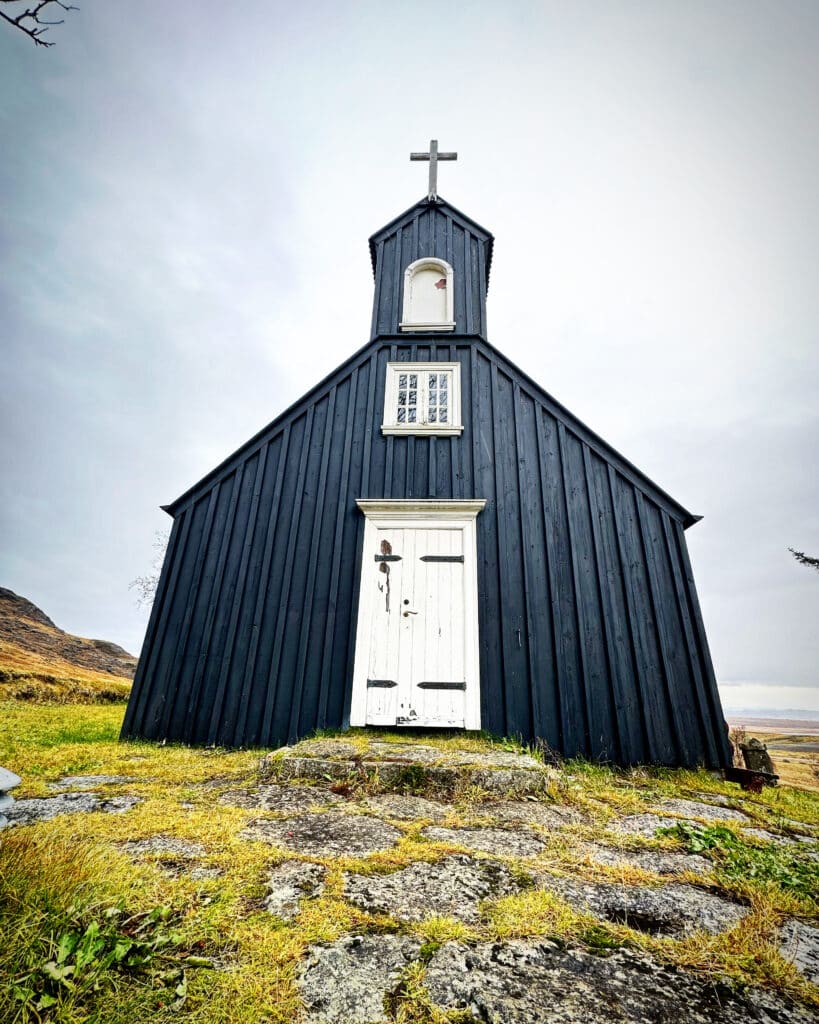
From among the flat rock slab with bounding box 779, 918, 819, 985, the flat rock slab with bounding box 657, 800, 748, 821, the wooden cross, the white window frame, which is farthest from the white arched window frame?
the flat rock slab with bounding box 779, 918, 819, 985

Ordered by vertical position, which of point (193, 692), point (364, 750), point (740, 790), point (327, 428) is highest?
point (327, 428)

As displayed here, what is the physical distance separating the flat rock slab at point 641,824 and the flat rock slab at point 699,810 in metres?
0.20

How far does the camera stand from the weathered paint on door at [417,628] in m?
5.54

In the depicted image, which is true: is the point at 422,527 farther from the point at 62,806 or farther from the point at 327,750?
the point at 62,806

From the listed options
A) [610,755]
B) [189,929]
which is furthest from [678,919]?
[610,755]

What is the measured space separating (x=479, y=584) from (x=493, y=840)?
11.7 ft

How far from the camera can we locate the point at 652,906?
1.93m

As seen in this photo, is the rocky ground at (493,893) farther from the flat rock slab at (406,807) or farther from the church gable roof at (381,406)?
the church gable roof at (381,406)

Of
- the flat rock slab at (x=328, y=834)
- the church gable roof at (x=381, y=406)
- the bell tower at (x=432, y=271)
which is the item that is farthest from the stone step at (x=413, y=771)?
the bell tower at (x=432, y=271)

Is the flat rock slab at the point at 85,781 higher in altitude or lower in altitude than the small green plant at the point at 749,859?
higher

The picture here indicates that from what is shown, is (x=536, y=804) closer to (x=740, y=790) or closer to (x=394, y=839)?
(x=394, y=839)

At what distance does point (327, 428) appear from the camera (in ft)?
23.1

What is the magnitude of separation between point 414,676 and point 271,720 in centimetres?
187

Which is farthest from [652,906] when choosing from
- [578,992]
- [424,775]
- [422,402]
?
[422,402]
